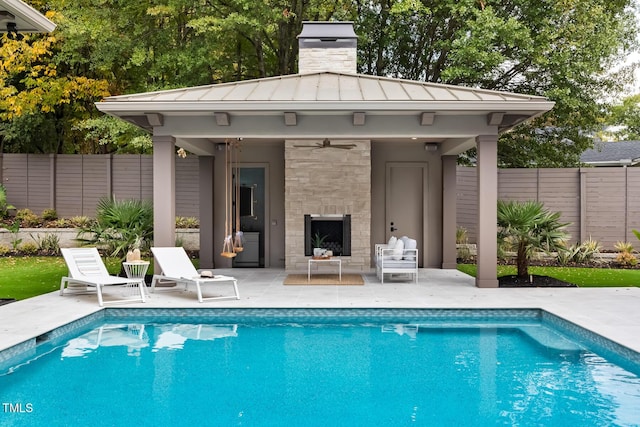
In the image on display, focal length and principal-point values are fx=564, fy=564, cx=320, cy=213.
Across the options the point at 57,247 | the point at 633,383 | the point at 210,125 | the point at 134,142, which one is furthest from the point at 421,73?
the point at 633,383

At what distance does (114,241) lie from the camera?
411 inches

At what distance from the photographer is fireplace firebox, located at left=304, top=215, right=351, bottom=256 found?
12.5m

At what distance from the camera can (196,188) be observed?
15.5 meters

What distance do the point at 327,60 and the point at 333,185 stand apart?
2.73 metres

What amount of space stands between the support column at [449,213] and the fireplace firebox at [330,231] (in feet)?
7.24

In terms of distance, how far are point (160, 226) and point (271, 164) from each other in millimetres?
4213

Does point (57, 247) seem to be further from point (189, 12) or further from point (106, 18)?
point (189, 12)

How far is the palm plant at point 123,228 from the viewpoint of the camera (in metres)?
10.3

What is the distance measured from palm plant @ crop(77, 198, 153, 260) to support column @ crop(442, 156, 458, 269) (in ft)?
21.0

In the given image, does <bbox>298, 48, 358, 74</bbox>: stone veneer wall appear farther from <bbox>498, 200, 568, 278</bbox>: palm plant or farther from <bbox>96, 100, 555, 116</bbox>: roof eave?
<bbox>498, 200, 568, 278</bbox>: palm plant

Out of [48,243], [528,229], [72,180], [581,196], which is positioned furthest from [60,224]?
[581,196]

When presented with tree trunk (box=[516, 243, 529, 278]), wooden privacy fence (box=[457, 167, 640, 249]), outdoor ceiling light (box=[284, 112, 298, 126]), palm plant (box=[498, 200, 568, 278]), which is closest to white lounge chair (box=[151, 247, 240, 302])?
outdoor ceiling light (box=[284, 112, 298, 126])

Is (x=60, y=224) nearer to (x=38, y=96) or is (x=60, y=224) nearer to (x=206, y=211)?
(x=38, y=96)

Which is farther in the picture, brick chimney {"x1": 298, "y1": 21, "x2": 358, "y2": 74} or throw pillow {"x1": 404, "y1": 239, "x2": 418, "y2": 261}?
brick chimney {"x1": 298, "y1": 21, "x2": 358, "y2": 74}
